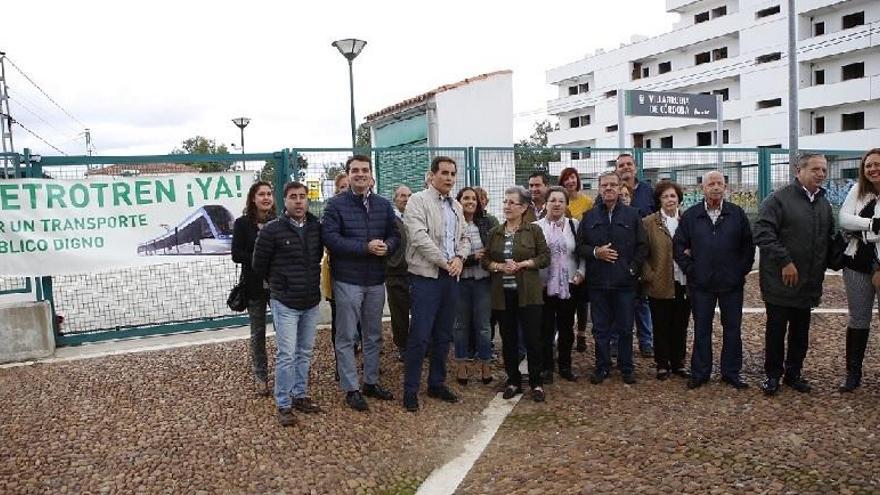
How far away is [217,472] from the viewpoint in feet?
13.9

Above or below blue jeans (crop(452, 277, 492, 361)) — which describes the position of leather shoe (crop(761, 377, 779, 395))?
below

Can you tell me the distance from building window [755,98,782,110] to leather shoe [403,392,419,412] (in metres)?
43.9

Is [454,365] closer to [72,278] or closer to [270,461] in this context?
[270,461]

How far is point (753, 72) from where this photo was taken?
43562 millimetres

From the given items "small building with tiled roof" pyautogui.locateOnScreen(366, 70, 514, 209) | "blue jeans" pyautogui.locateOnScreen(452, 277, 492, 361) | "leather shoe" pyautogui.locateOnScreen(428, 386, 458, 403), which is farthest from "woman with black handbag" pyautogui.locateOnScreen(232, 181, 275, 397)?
"small building with tiled roof" pyautogui.locateOnScreen(366, 70, 514, 209)

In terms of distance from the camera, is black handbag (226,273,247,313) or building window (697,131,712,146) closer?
black handbag (226,273,247,313)

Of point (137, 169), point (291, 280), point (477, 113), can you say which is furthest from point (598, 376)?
point (477, 113)

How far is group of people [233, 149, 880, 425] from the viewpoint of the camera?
515 centimetres

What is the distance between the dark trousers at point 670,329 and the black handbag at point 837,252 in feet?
3.77

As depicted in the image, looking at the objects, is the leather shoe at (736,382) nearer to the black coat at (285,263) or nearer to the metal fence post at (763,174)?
the black coat at (285,263)

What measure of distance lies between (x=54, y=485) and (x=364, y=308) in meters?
2.31

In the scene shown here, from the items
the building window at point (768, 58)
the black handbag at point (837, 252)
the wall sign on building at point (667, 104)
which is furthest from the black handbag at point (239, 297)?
the building window at point (768, 58)

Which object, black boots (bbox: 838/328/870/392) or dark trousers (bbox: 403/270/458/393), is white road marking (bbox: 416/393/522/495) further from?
black boots (bbox: 838/328/870/392)

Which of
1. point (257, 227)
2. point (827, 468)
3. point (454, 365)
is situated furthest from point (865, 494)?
point (257, 227)
